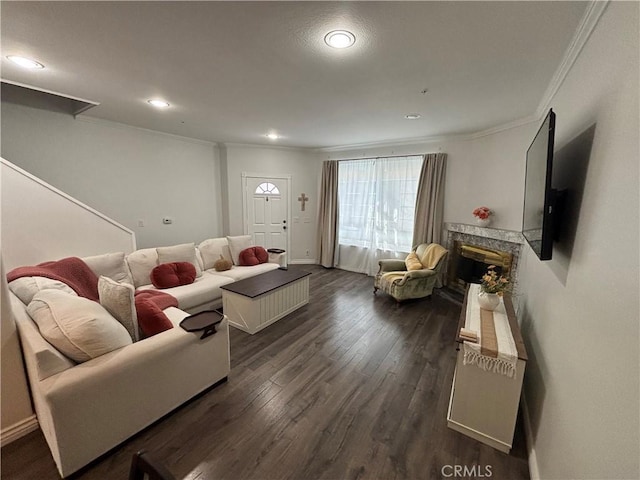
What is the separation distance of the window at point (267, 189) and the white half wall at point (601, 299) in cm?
478

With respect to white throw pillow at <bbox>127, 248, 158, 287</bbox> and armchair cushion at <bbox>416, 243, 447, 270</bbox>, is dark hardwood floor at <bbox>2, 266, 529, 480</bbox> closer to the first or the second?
armchair cushion at <bbox>416, 243, 447, 270</bbox>

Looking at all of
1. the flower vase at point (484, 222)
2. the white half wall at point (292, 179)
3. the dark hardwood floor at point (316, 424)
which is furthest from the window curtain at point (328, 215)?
the dark hardwood floor at point (316, 424)

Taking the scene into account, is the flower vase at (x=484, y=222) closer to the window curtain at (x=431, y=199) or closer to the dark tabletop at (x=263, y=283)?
the window curtain at (x=431, y=199)

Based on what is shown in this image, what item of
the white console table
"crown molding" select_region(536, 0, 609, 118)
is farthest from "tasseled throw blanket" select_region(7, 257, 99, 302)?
"crown molding" select_region(536, 0, 609, 118)

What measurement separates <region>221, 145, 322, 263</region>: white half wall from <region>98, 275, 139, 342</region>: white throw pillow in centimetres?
368

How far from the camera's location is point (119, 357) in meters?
1.54

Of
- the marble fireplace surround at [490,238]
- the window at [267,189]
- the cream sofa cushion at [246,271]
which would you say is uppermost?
the window at [267,189]

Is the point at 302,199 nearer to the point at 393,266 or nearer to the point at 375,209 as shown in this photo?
the point at 375,209

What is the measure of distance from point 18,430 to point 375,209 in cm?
499

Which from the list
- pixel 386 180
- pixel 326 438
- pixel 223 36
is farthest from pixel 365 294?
pixel 223 36

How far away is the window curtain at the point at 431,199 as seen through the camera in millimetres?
4281

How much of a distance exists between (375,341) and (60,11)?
141 inches

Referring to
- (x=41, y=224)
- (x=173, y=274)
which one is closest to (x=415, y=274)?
(x=173, y=274)

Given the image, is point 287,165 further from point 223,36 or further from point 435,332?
point 435,332
